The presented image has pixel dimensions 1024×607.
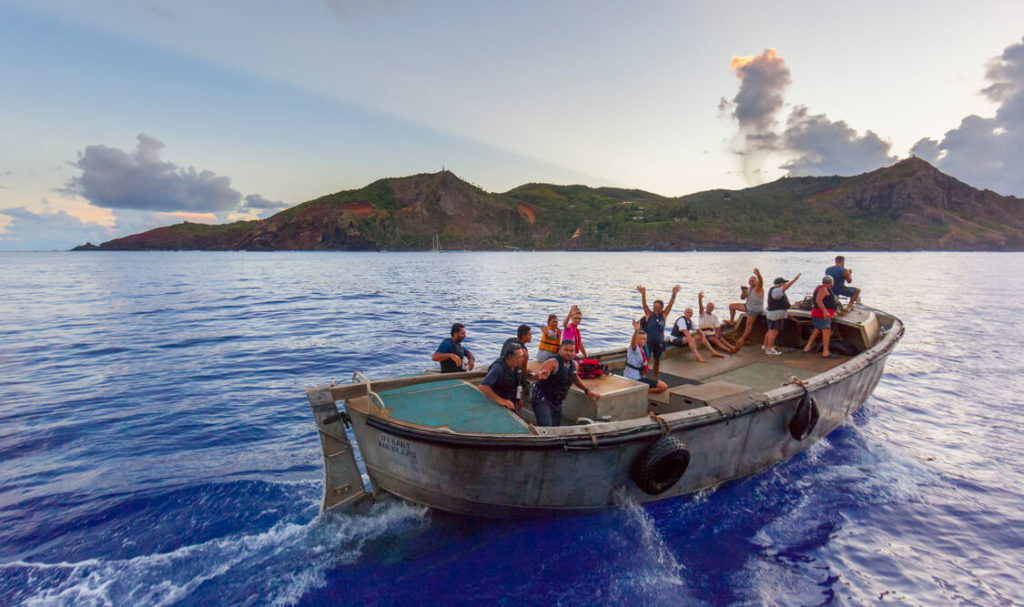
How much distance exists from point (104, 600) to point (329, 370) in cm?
1012

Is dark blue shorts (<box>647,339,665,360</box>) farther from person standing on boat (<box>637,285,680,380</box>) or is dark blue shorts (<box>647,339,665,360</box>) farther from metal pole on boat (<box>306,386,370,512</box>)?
metal pole on boat (<box>306,386,370,512</box>)

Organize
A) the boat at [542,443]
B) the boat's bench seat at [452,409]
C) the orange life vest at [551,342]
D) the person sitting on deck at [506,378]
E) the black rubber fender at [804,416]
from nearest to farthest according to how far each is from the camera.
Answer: the boat at [542,443] < the boat's bench seat at [452,409] < the person sitting on deck at [506,378] < the black rubber fender at [804,416] < the orange life vest at [551,342]

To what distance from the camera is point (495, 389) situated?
6.72 m

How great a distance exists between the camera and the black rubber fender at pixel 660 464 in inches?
243

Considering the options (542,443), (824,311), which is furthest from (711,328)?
(542,443)

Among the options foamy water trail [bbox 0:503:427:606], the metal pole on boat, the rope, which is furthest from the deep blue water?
the rope

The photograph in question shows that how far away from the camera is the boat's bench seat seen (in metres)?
5.91

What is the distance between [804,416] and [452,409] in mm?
6060

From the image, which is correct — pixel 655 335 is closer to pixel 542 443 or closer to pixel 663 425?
pixel 663 425

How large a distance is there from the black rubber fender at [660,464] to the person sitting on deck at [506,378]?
194 centimetres

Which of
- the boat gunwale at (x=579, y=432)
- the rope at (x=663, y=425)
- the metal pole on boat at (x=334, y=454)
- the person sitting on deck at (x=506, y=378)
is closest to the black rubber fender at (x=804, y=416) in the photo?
A: the boat gunwale at (x=579, y=432)

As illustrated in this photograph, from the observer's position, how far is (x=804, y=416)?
25.7ft

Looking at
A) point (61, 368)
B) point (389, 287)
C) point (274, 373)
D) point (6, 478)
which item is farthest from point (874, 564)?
point (389, 287)

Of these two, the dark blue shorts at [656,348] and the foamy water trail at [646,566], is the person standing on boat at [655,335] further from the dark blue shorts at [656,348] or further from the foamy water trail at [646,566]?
the foamy water trail at [646,566]
